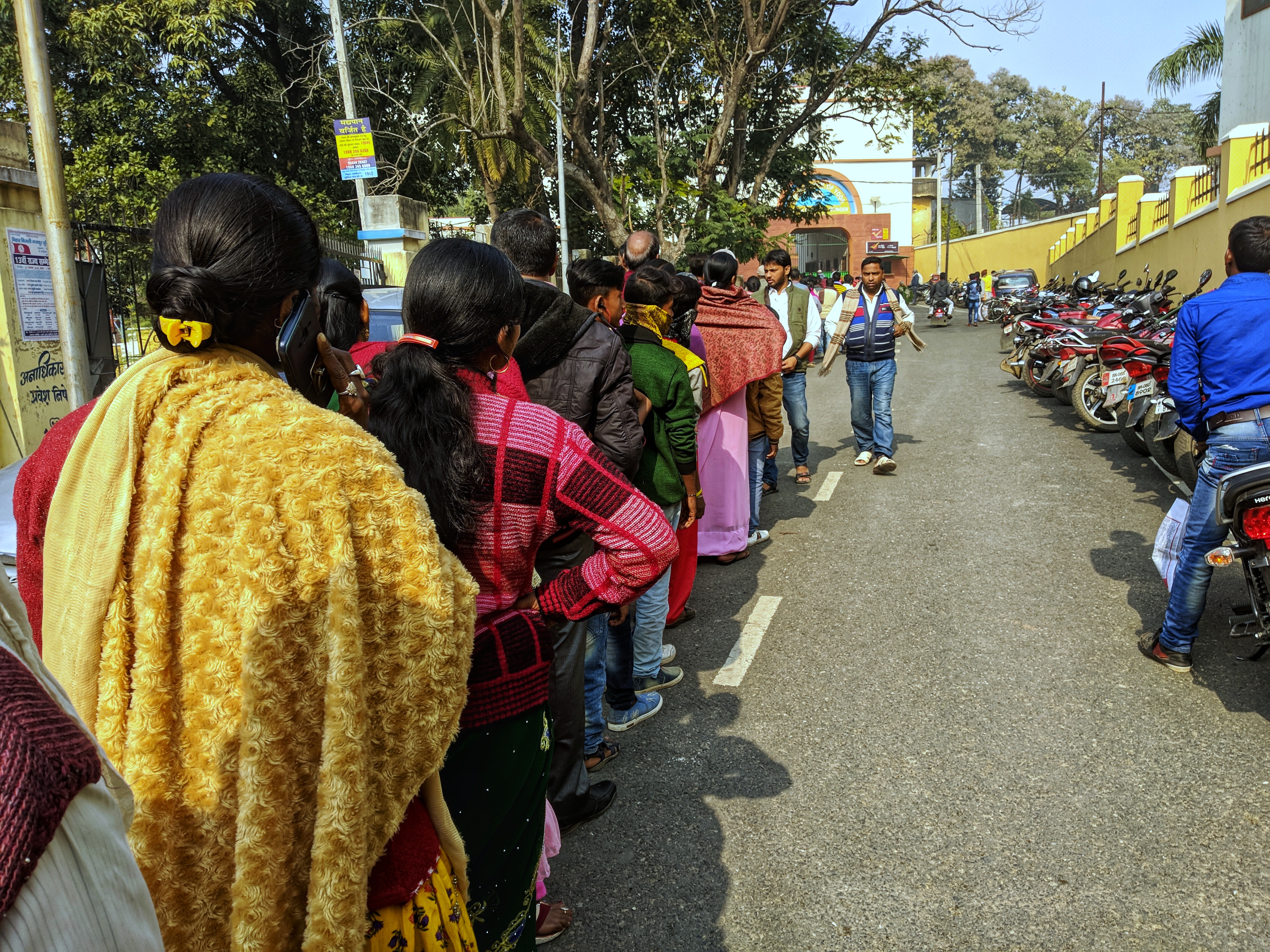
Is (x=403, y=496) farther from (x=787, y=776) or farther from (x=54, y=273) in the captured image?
(x=54, y=273)

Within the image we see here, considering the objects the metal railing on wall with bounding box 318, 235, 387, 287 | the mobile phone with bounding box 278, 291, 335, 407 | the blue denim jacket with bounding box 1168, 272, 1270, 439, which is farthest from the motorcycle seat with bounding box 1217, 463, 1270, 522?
the metal railing on wall with bounding box 318, 235, 387, 287

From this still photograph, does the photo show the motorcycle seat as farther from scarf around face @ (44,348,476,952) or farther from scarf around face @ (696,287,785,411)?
scarf around face @ (44,348,476,952)

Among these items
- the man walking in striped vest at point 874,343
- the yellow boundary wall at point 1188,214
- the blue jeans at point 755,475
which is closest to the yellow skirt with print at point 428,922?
the blue jeans at point 755,475

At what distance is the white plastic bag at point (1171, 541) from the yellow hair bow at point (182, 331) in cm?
396

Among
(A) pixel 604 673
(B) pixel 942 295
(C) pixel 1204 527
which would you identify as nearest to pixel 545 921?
(A) pixel 604 673

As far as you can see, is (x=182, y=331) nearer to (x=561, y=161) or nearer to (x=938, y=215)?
(x=561, y=161)

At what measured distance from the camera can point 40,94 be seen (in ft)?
15.3

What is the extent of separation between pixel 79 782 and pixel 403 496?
68 centimetres

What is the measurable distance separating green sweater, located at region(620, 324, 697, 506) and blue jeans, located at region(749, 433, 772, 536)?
7.82 ft

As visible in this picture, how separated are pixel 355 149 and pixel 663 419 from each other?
9.74 m

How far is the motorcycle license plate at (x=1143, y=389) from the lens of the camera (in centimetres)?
662

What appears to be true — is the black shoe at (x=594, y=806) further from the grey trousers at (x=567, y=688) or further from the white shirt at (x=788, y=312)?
the white shirt at (x=788, y=312)

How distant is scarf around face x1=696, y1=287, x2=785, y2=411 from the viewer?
213 inches

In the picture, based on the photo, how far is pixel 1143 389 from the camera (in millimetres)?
6723
